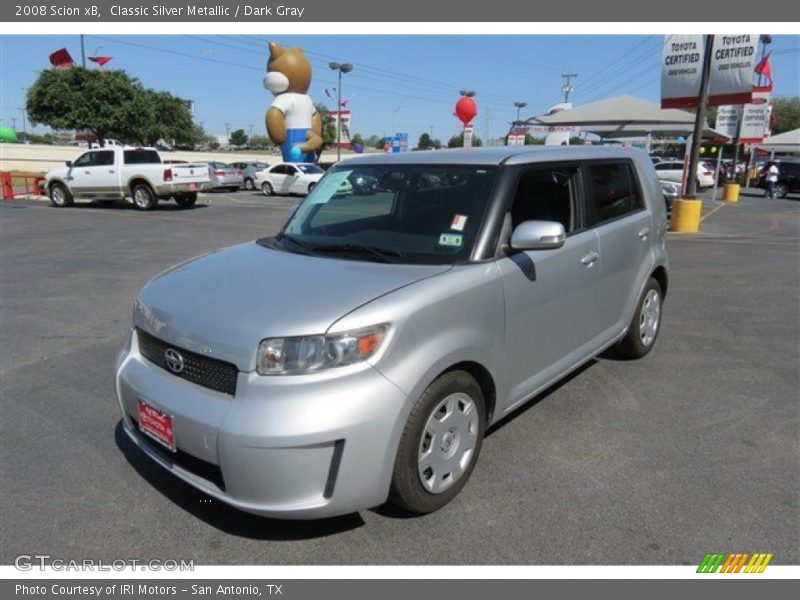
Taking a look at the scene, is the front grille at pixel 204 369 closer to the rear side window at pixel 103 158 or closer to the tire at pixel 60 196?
the rear side window at pixel 103 158

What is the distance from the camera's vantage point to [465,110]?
32.1m

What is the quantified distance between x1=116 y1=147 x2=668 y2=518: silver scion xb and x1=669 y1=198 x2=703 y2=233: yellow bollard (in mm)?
11412

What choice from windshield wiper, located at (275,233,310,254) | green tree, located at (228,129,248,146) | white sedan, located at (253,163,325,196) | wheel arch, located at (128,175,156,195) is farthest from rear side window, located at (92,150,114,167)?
green tree, located at (228,129,248,146)

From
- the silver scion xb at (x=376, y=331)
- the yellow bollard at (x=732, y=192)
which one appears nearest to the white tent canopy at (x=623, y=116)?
the yellow bollard at (x=732, y=192)

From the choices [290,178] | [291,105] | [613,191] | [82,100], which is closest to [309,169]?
[290,178]

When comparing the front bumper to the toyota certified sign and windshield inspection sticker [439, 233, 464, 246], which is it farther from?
the toyota certified sign

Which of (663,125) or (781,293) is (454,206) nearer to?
(781,293)

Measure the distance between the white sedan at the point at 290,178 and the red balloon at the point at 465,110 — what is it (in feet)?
33.2

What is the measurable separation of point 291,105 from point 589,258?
2836 centimetres

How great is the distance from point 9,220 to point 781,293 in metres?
17.5

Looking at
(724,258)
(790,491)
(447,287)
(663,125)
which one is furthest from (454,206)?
(663,125)

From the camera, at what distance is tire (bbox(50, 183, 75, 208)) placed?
770 inches

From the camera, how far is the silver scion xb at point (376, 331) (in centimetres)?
244

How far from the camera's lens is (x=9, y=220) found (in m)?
15.8
